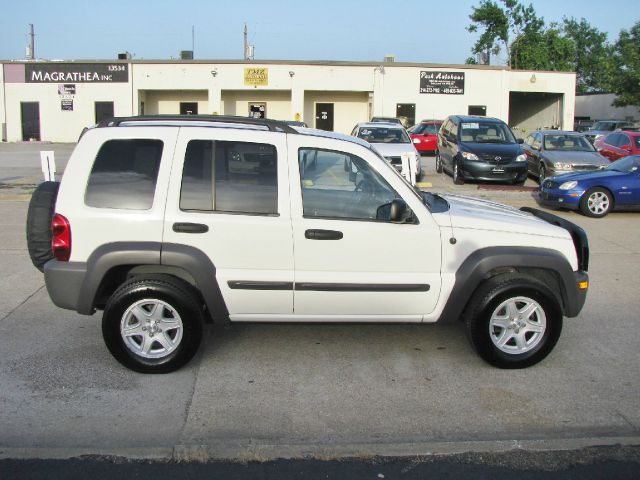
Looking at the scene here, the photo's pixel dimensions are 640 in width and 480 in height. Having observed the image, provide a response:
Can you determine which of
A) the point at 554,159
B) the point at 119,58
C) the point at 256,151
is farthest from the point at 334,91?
the point at 256,151

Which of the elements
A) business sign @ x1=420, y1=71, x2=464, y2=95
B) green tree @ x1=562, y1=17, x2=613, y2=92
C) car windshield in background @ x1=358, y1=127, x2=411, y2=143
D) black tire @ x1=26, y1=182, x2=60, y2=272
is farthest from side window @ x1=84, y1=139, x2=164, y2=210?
green tree @ x1=562, y1=17, x2=613, y2=92

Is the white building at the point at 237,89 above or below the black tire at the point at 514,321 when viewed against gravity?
above

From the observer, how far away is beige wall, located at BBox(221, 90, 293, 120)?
127 ft

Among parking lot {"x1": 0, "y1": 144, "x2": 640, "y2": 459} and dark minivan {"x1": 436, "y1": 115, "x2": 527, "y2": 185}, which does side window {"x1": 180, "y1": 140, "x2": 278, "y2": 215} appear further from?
dark minivan {"x1": 436, "y1": 115, "x2": 527, "y2": 185}

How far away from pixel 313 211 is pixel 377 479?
6.67 ft

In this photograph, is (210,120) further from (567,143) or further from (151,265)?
(567,143)

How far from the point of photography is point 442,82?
3753 centimetres

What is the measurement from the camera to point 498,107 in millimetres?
38125

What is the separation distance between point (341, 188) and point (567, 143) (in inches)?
582

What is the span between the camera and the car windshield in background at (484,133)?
17.8 meters

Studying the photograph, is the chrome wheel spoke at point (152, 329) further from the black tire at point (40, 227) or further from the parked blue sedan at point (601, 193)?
the parked blue sedan at point (601, 193)

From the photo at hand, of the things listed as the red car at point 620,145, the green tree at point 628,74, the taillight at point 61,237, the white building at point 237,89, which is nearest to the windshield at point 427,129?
the red car at point 620,145

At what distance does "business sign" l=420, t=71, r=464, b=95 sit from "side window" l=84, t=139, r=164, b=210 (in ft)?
113

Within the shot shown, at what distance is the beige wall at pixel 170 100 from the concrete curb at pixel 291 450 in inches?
1423
